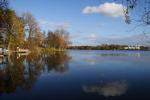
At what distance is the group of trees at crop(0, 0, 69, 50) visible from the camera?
6065 centimetres

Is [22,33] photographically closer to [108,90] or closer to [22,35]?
[22,35]

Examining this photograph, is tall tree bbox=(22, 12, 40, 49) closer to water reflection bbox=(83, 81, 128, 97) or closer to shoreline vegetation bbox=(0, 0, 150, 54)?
shoreline vegetation bbox=(0, 0, 150, 54)

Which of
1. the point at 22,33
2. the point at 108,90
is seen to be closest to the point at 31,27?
the point at 22,33

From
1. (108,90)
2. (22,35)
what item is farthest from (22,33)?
(108,90)

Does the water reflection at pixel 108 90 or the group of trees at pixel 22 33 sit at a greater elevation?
the group of trees at pixel 22 33

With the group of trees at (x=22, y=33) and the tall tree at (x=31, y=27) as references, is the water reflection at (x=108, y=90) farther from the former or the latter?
the tall tree at (x=31, y=27)

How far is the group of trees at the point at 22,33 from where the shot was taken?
2388 inches

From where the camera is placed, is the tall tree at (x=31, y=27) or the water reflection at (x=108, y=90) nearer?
the water reflection at (x=108, y=90)

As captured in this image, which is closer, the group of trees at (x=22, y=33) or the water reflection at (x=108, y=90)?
the water reflection at (x=108, y=90)

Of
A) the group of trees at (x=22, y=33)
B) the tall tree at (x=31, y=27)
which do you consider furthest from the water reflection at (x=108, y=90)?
the tall tree at (x=31, y=27)

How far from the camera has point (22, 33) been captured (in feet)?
230

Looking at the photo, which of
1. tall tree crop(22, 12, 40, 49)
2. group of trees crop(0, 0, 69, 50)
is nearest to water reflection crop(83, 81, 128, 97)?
group of trees crop(0, 0, 69, 50)

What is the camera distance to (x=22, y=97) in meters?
13.5

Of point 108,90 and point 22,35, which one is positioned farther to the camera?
point 22,35
